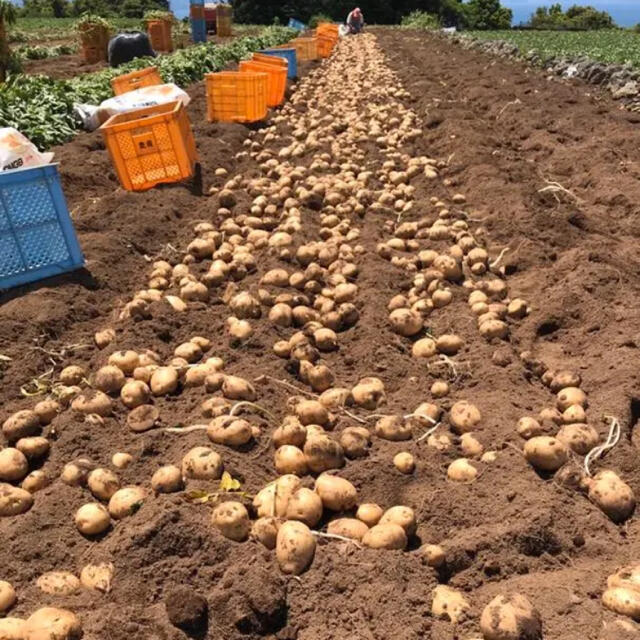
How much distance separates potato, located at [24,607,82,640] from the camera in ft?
6.59

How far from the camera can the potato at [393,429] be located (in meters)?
3.05

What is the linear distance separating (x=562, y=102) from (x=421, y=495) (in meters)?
9.70

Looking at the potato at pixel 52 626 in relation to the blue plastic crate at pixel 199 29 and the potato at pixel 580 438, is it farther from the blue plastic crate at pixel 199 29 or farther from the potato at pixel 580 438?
the blue plastic crate at pixel 199 29

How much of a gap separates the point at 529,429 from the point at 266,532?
4.50ft

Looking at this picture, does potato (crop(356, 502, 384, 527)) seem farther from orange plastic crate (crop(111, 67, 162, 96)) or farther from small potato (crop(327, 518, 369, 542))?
orange plastic crate (crop(111, 67, 162, 96))

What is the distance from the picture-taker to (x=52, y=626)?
2.02 m

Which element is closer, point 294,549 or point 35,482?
point 294,549

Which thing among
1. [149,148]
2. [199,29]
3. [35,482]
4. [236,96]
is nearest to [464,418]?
[35,482]

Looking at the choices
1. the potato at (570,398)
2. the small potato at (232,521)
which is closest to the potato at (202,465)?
the small potato at (232,521)

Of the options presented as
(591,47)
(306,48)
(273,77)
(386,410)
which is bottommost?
(591,47)

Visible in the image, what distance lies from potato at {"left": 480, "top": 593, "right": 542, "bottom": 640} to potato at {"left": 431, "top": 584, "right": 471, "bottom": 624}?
9 cm

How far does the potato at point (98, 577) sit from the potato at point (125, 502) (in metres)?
0.29

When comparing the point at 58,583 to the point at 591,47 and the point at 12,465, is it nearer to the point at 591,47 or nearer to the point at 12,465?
the point at 12,465

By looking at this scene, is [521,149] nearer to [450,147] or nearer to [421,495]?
[450,147]
